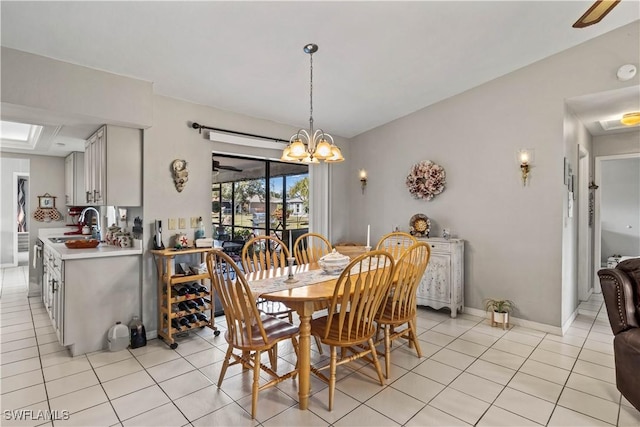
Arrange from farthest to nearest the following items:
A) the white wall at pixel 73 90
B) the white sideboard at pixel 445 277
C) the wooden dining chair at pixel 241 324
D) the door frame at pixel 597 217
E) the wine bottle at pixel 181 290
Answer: the door frame at pixel 597 217, the white sideboard at pixel 445 277, the wine bottle at pixel 181 290, the white wall at pixel 73 90, the wooden dining chair at pixel 241 324

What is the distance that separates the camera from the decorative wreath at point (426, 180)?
4.32 metres

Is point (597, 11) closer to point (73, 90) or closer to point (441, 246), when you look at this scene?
point (441, 246)

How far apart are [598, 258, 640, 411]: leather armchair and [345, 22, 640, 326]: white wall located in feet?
4.08

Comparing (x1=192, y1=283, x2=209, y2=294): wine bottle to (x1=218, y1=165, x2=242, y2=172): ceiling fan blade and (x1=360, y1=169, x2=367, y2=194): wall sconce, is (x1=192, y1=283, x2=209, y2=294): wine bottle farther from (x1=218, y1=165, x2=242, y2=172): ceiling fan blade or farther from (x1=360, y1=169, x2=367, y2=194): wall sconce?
(x1=360, y1=169, x2=367, y2=194): wall sconce

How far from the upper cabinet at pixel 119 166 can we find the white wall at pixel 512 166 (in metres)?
3.44

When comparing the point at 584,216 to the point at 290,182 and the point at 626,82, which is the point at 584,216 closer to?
the point at 626,82

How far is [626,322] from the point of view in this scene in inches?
85.6

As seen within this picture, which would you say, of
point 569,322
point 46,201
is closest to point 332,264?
point 569,322

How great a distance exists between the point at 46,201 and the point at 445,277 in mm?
6552

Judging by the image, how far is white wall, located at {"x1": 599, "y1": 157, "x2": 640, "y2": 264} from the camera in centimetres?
572

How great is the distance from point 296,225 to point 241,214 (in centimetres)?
88

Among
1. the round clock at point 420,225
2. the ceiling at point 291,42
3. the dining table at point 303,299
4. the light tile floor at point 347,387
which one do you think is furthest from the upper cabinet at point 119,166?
the round clock at point 420,225

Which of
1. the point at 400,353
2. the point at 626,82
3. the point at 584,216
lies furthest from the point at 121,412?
the point at 584,216

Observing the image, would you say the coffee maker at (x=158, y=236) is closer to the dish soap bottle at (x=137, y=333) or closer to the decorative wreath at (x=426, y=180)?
the dish soap bottle at (x=137, y=333)
